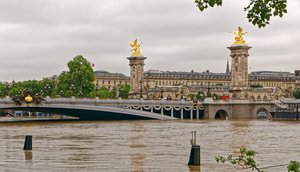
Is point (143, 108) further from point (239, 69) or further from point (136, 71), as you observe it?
point (136, 71)

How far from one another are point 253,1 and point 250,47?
118 m

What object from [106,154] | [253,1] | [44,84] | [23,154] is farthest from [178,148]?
[44,84]

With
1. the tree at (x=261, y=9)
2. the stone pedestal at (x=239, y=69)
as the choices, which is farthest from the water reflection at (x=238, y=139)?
the stone pedestal at (x=239, y=69)

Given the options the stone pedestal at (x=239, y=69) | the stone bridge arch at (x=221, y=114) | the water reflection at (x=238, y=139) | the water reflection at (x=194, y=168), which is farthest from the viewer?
the stone pedestal at (x=239, y=69)

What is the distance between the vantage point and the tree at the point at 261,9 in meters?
11.4

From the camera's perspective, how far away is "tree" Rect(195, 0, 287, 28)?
11.4m

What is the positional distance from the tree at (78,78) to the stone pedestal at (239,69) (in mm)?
28577

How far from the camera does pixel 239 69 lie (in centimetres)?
12888

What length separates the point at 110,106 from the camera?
318ft

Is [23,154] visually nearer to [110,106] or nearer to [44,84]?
[110,106]

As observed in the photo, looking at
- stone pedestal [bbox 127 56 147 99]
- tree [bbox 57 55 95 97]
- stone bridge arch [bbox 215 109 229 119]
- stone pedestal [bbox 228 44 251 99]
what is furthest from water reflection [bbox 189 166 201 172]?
stone pedestal [bbox 127 56 147 99]

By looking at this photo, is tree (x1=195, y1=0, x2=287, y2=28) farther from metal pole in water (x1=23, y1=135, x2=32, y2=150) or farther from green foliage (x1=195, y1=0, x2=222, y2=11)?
metal pole in water (x1=23, y1=135, x2=32, y2=150)

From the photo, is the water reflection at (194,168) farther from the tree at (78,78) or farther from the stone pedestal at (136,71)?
the stone pedestal at (136,71)

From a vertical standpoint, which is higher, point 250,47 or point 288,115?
point 250,47
